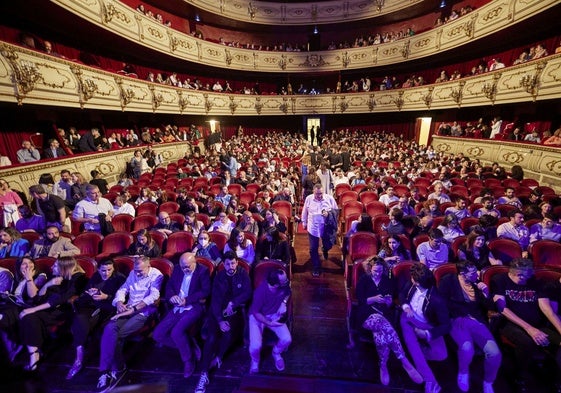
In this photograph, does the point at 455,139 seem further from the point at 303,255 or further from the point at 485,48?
the point at 303,255

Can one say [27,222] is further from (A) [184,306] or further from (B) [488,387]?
(B) [488,387]

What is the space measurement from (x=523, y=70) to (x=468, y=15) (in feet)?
12.9

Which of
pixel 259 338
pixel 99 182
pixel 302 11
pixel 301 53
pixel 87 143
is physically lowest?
pixel 259 338

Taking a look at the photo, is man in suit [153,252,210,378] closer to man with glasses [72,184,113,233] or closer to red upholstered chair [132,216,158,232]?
red upholstered chair [132,216,158,232]

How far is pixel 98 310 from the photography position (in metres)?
2.66

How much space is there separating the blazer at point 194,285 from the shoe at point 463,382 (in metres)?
2.36

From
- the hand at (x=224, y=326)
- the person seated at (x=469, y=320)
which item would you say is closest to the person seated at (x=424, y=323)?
the person seated at (x=469, y=320)

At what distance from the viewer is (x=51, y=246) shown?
3277mm

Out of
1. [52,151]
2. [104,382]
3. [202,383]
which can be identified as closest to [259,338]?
[202,383]

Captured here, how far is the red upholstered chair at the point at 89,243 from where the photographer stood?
372 cm

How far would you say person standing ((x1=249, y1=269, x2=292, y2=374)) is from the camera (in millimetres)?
2494

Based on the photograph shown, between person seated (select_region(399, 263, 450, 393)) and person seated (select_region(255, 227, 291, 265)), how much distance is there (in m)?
1.47

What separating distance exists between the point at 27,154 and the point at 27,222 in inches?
101

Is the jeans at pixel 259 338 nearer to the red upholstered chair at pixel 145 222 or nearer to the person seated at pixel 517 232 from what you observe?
the red upholstered chair at pixel 145 222
